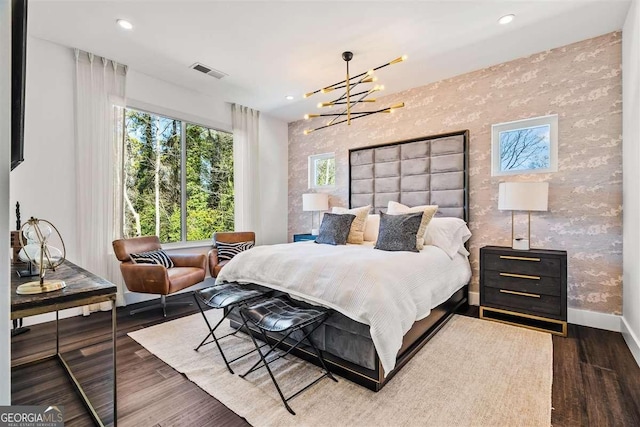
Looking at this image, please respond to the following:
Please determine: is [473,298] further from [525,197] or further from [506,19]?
→ [506,19]

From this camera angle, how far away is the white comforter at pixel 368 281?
185 cm

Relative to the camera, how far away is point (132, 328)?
293 cm

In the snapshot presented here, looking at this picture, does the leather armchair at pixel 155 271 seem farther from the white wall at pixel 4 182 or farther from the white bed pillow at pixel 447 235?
the white wall at pixel 4 182

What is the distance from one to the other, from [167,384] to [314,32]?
3.14 metres

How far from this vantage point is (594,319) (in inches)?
115

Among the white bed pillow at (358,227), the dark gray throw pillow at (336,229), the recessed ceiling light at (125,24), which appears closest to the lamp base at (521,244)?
the white bed pillow at (358,227)

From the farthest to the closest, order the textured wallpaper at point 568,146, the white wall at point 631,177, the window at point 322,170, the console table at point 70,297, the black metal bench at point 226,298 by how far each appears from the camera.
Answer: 1. the window at point 322,170
2. the textured wallpaper at point 568,146
3. the white wall at point 631,177
4. the black metal bench at point 226,298
5. the console table at point 70,297

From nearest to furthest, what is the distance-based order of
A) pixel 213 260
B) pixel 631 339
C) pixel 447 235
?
pixel 631 339, pixel 447 235, pixel 213 260

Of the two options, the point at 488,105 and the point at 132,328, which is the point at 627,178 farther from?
the point at 132,328

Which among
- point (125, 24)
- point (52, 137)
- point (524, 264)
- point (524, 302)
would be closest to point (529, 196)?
point (524, 264)

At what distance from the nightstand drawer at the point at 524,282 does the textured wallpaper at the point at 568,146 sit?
1.59 feet

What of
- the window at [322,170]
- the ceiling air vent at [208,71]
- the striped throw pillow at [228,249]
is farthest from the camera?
the window at [322,170]

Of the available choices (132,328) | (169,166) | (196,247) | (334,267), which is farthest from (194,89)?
(334,267)

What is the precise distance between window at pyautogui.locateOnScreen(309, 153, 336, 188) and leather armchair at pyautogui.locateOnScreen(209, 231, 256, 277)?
57.7 inches
